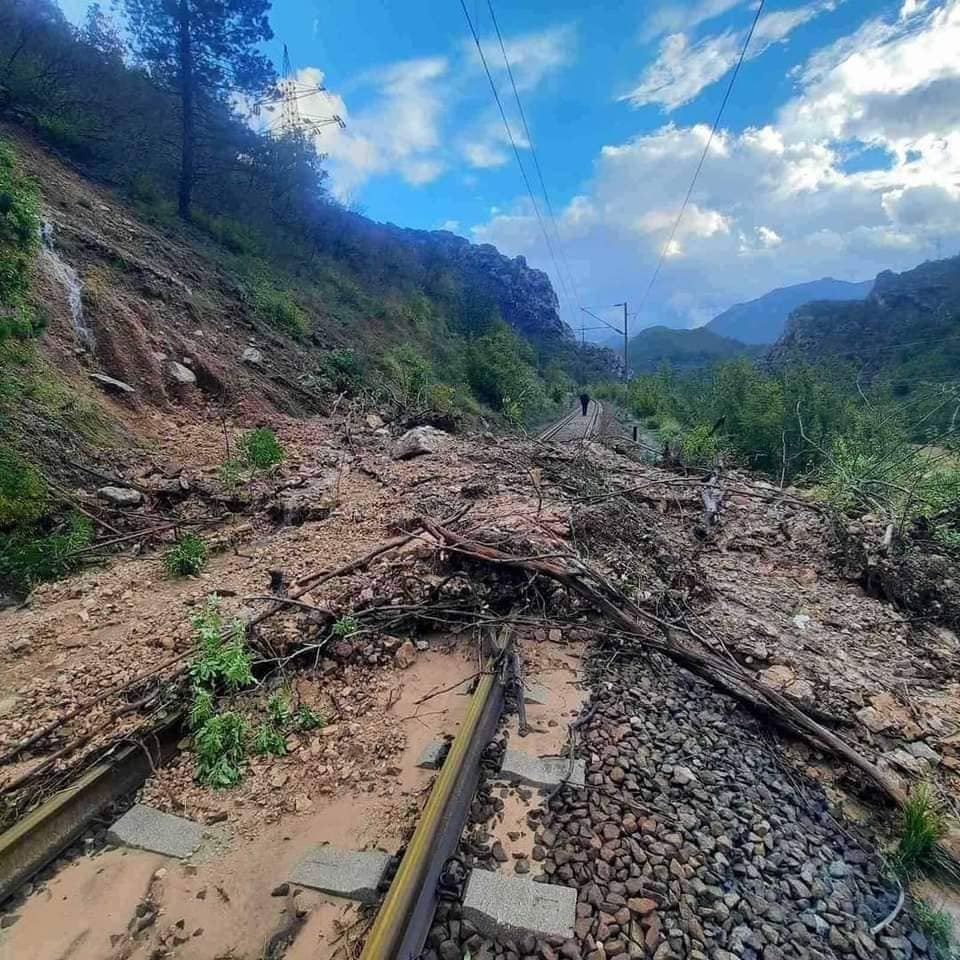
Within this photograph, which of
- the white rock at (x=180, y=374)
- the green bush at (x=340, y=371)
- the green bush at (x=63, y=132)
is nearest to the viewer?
the white rock at (x=180, y=374)

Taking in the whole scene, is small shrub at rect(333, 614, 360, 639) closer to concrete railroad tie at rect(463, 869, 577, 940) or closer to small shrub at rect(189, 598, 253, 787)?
small shrub at rect(189, 598, 253, 787)

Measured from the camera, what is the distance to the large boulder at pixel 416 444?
9.66 m

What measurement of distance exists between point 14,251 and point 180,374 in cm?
302

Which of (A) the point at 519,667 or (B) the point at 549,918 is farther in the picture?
(A) the point at 519,667

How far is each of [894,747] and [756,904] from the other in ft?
6.25

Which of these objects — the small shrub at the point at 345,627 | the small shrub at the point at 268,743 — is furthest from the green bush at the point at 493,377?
the small shrub at the point at 268,743

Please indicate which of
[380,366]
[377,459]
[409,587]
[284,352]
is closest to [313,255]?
[380,366]

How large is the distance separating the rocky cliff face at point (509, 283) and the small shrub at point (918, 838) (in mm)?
60591

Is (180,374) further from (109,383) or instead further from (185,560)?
(185,560)

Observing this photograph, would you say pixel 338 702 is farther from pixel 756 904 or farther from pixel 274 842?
pixel 756 904

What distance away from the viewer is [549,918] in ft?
7.12

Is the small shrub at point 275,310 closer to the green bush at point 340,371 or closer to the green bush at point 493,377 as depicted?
the green bush at point 340,371

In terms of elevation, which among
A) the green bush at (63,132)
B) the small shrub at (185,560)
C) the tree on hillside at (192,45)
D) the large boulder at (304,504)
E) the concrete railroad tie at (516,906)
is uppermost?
the tree on hillside at (192,45)

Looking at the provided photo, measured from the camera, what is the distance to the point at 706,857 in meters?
2.45
